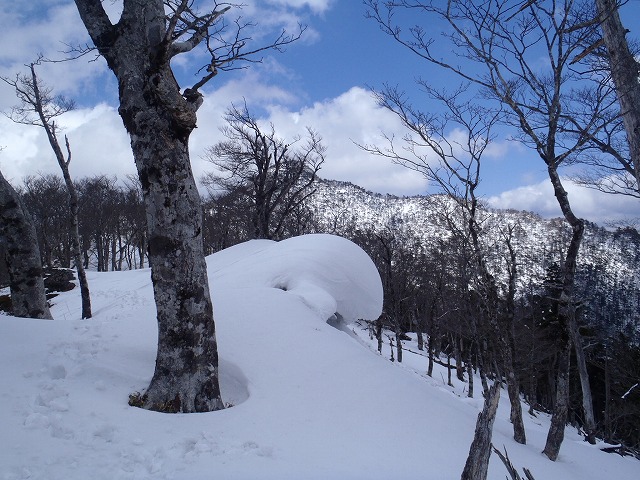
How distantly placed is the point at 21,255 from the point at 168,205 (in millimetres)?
3132

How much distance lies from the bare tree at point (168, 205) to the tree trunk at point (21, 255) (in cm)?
274

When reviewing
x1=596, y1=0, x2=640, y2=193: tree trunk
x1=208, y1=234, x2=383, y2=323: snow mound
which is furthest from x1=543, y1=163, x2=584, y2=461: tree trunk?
x1=208, y1=234, x2=383, y2=323: snow mound

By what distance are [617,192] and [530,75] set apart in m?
2.59

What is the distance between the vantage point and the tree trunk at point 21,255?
5.25m

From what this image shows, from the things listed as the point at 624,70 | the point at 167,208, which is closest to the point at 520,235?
the point at 624,70

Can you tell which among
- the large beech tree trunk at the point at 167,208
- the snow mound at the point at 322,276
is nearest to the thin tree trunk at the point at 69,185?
the snow mound at the point at 322,276

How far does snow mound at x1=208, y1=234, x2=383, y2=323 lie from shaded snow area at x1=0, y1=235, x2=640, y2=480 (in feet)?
2.53

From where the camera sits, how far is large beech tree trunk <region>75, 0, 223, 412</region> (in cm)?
364

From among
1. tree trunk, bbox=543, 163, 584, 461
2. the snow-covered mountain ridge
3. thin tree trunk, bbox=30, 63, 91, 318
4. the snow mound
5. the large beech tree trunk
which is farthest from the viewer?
thin tree trunk, bbox=30, 63, 91, 318

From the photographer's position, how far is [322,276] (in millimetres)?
8383

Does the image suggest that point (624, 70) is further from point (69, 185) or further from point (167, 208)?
point (69, 185)

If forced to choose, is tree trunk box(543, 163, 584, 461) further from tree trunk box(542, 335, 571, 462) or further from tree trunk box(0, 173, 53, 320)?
tree trunk box(0, 173, 53, 320)

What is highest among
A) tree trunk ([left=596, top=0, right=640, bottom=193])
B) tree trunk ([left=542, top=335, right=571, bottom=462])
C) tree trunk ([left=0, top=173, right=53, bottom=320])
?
tree trunk ([left=596, top=0, right=640, bottom=193])

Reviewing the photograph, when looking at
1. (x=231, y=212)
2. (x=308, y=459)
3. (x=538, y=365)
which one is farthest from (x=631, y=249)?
(x=308, y=459)
